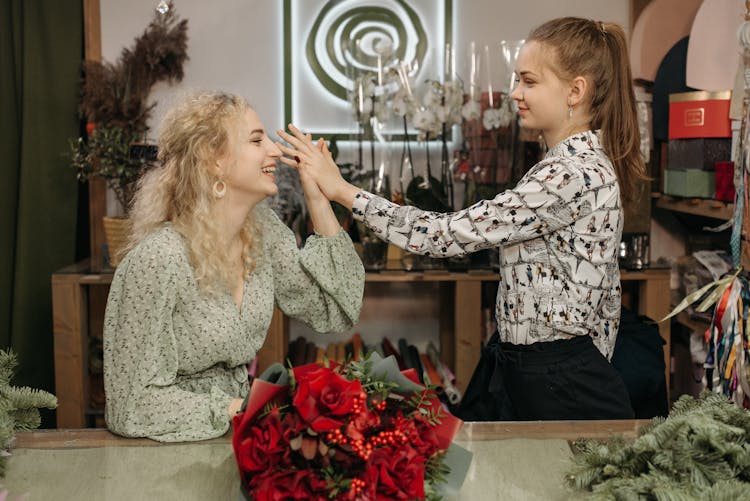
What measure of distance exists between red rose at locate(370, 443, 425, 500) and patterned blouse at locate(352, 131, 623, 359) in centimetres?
81

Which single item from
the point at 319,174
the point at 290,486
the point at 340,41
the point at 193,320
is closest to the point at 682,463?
the point at 290,486

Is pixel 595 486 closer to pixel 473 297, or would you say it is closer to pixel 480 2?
pixel 473 297

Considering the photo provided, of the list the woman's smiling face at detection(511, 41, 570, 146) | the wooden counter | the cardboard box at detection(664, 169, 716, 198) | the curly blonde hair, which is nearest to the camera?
the wooden counter

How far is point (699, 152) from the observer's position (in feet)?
8.97

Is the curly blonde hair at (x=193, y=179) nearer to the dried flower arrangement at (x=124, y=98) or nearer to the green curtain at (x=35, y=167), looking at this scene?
the dried flower arrangement at (x=124, y=98)

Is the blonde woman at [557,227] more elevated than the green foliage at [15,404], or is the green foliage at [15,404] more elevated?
the blonde woman at [557,227]

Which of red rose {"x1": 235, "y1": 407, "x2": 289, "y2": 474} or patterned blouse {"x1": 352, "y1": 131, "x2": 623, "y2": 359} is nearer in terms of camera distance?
red rose {"x1": 235, "y1": 407, "x2": 289, "y2": 474}

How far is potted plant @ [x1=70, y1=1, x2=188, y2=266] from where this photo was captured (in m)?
3.06

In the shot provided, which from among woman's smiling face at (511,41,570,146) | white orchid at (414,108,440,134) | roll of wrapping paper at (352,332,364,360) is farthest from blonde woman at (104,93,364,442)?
roll of wrapping paper at (352,332,364,360)

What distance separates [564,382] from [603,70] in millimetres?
671

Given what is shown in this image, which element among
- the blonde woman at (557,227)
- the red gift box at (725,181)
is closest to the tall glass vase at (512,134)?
the red gift box at (725,181)

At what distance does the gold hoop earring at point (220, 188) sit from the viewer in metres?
1.85

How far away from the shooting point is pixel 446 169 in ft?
10.6

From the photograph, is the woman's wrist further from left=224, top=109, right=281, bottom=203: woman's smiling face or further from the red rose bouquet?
the red rose bouquet
